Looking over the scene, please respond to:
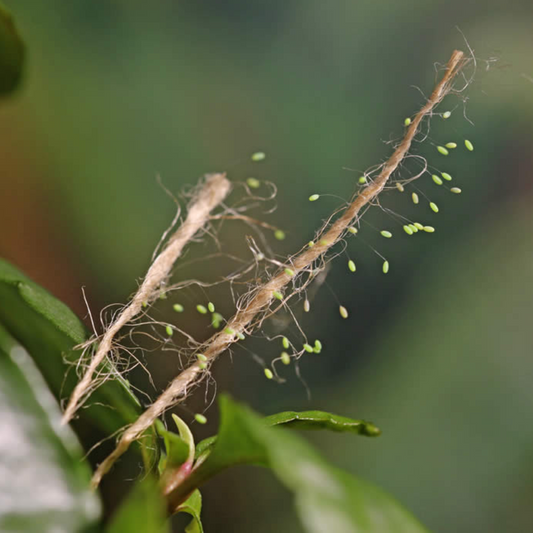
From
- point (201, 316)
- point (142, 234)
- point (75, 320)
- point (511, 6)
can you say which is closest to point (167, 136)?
point (142, 234)

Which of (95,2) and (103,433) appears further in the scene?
(95,2)

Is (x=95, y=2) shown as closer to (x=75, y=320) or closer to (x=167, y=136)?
(x=167, y=136)

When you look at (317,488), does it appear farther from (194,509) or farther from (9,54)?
(9,54)

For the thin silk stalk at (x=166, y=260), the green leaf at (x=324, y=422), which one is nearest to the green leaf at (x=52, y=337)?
the thin silk stalk at (x=166, y=260)

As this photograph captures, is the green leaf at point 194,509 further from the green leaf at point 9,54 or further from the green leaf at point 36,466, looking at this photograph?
the green leaf at point 9,54

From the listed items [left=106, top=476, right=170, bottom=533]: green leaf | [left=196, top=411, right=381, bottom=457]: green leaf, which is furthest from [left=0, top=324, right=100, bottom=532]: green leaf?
[left=196, top=411, right=381, bottom=457]: green leaf
